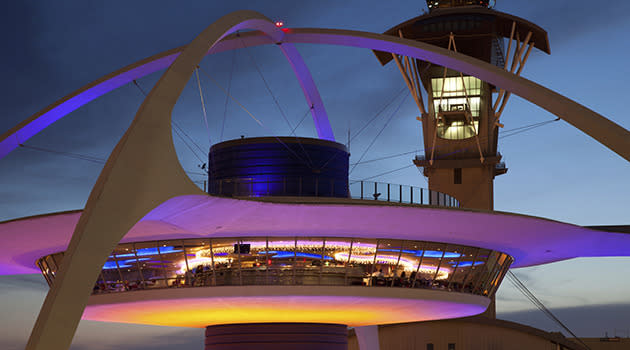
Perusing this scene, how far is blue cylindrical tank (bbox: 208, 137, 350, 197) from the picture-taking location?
42.3m

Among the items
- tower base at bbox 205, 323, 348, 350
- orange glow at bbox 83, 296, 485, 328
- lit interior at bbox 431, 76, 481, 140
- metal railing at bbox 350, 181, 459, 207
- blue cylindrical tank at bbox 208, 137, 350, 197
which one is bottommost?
tower base at bbox 205, 323, 348, 350

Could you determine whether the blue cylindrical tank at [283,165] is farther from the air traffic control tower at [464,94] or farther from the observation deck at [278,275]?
the air traffic control tower at [464,94]

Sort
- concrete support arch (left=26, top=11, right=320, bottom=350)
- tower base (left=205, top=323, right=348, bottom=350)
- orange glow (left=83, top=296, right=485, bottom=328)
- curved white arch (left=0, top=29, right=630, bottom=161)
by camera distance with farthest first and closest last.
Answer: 1. tower base (left=205, top=323, right=348, bottom=350)
2. orange glow (left=83, top=296, right=485, bottom=328)
3. curved white arch (left=0, top=29, right=630, bottom=161)
4. concrete support arch (left=26, top=11, right=320, bottom=350)

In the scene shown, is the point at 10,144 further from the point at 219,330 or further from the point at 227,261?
the point at 219,330

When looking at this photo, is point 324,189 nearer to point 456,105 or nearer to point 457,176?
point 457,176

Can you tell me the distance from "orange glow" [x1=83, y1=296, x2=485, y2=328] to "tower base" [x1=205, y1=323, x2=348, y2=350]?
58 centimetres

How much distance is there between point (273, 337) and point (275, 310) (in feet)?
12.6

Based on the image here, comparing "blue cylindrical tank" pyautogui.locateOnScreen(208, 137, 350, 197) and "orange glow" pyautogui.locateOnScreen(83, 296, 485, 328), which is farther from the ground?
"blue cylindrical tank" pyautogui.locateOnScreen(208, 137, 350, 197)

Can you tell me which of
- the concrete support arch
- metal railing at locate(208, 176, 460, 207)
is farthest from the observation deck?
the concrete support arch

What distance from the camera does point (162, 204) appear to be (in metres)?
23.6

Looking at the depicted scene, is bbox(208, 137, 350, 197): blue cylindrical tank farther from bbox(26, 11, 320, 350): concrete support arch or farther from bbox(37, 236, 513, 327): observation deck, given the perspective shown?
bbox(26, 11, 320, 350): concrete support arch

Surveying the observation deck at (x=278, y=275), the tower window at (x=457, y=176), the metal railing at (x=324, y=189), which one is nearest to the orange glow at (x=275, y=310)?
the observation deck at (x=278, y=275)

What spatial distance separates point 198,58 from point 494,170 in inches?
1809

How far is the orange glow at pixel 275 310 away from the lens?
112ft
